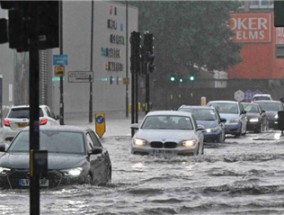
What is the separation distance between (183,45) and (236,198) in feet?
241

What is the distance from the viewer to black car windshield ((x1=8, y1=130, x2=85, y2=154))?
17.0m

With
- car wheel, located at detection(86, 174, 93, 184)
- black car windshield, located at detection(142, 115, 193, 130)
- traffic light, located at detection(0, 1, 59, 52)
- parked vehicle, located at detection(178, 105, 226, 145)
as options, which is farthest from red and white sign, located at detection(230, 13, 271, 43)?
traffic light, located at detection(0, 1, 59, 52)

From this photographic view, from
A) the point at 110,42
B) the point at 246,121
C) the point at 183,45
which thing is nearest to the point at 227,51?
the point at 183,45

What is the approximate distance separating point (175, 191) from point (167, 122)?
9.59 m

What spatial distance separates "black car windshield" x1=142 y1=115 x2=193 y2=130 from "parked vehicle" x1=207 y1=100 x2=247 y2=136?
1365 cm

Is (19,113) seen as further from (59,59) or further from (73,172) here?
(73,172)

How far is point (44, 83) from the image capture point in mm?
60531

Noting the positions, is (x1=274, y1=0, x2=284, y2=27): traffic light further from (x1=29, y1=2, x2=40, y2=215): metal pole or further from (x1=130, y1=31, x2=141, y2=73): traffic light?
(x1=130, y1=31, x2=141, y2=73): traffic light

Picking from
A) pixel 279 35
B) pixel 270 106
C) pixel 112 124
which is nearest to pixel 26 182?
pixel 270 106

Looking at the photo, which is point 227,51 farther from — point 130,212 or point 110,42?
point 130,212

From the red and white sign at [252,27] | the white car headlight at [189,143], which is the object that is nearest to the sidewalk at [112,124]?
the white car headlight at [189,143]

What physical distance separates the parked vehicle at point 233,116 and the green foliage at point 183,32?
46.3 m

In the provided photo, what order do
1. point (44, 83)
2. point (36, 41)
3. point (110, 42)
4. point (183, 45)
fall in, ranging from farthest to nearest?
1. point (183, 45)
2. point (110, 42)
3. point (44, 83)
4. point (36, 41)

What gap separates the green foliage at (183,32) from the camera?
89662mm
